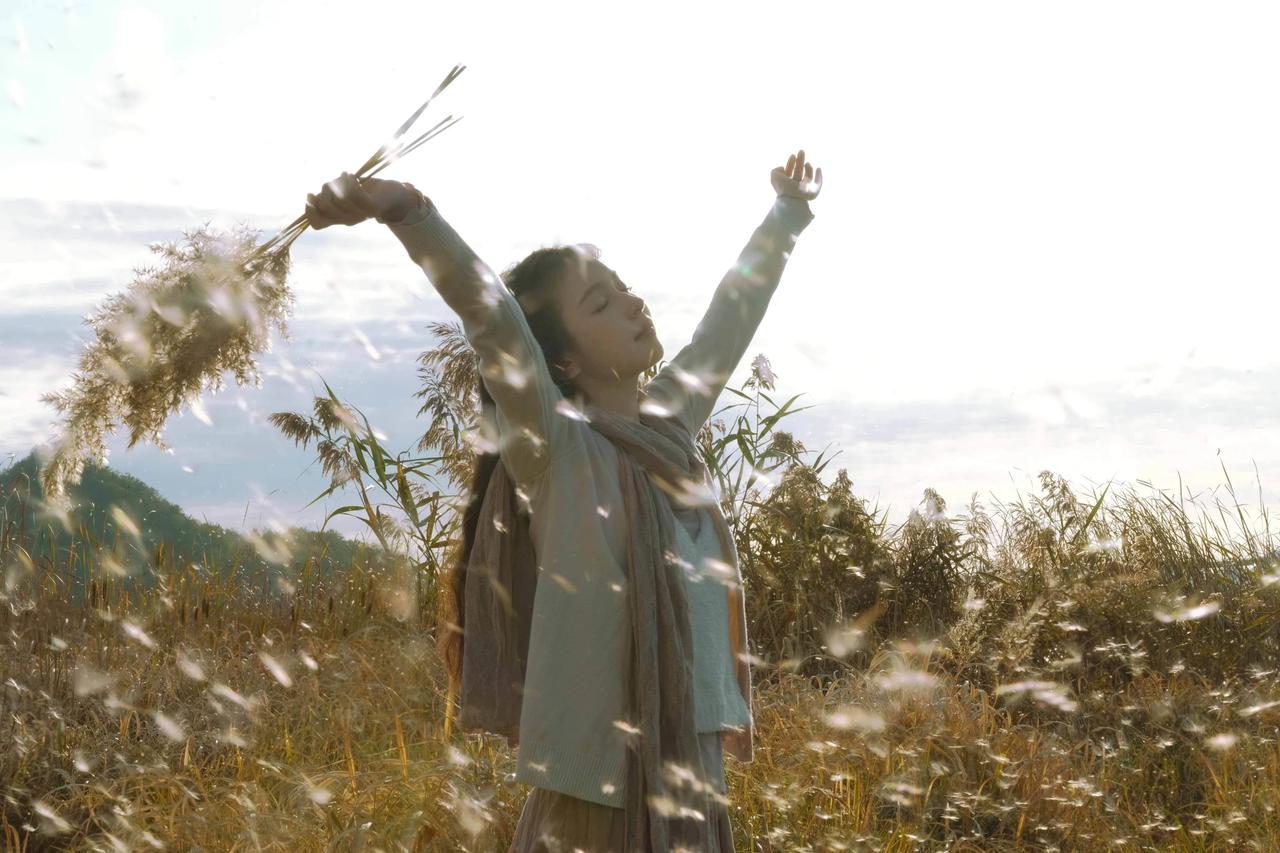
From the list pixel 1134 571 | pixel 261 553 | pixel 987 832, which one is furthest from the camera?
pixel 261 553

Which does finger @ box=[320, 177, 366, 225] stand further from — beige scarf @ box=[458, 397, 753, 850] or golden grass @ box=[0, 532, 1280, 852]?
golden grass @ box=[0, 532, 1280, 852]

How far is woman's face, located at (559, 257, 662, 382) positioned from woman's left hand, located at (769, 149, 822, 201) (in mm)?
909

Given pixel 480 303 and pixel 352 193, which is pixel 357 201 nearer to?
pixel 352 193

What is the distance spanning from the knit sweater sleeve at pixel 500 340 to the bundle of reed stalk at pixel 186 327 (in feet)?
1.07

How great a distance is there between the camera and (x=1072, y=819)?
146 inches

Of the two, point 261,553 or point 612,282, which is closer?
point 612,282

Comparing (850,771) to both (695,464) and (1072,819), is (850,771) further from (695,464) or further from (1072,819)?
(695,464)

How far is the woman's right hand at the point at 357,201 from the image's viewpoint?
2199 mm

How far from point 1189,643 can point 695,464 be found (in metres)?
3.98

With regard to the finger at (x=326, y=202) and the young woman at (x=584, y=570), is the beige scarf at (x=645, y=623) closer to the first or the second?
the young woman at (x=584, y=570)

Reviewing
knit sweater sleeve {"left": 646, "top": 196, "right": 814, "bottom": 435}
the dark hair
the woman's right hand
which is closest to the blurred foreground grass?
the dark hair

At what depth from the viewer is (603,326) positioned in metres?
2.66

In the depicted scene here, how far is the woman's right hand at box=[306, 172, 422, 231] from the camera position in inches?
86.6

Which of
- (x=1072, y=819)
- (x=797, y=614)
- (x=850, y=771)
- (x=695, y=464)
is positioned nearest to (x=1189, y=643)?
(x=797, y=614)
